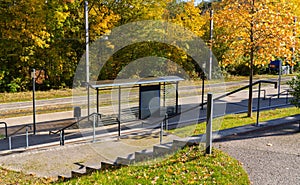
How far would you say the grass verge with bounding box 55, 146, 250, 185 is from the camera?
627 centimetres

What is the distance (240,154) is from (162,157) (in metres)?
1.95

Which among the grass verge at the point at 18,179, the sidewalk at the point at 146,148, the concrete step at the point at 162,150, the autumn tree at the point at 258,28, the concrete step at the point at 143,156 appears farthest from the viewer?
the autumn tree at the point at 258,28

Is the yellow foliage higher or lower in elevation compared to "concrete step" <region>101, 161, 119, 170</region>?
higher

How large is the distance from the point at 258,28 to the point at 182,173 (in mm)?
8324

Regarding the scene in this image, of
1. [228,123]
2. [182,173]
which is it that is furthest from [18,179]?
[228,123]

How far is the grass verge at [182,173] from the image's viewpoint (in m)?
6.27

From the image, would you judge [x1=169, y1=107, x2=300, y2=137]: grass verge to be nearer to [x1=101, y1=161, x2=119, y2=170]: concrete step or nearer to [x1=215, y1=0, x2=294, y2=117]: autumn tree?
[x1=215, y1=0, x2=294, y2=117]: autumn tree

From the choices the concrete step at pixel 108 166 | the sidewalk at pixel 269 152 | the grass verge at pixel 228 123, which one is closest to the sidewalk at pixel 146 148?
the sidewalk at pixel 269 152

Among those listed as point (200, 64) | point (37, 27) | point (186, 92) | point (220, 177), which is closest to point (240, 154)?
point (220, 177)

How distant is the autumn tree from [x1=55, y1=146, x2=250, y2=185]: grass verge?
22.0 feet

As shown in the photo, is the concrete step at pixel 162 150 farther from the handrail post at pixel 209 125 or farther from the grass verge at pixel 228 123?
the grass verge at pixel 228 123

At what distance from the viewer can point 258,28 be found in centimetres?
1286

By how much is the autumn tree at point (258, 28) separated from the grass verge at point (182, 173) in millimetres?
6697

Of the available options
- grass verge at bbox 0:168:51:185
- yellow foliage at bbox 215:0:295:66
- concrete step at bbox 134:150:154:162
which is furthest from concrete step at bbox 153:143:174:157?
yellow foliage at bbox 215:0:295:66
